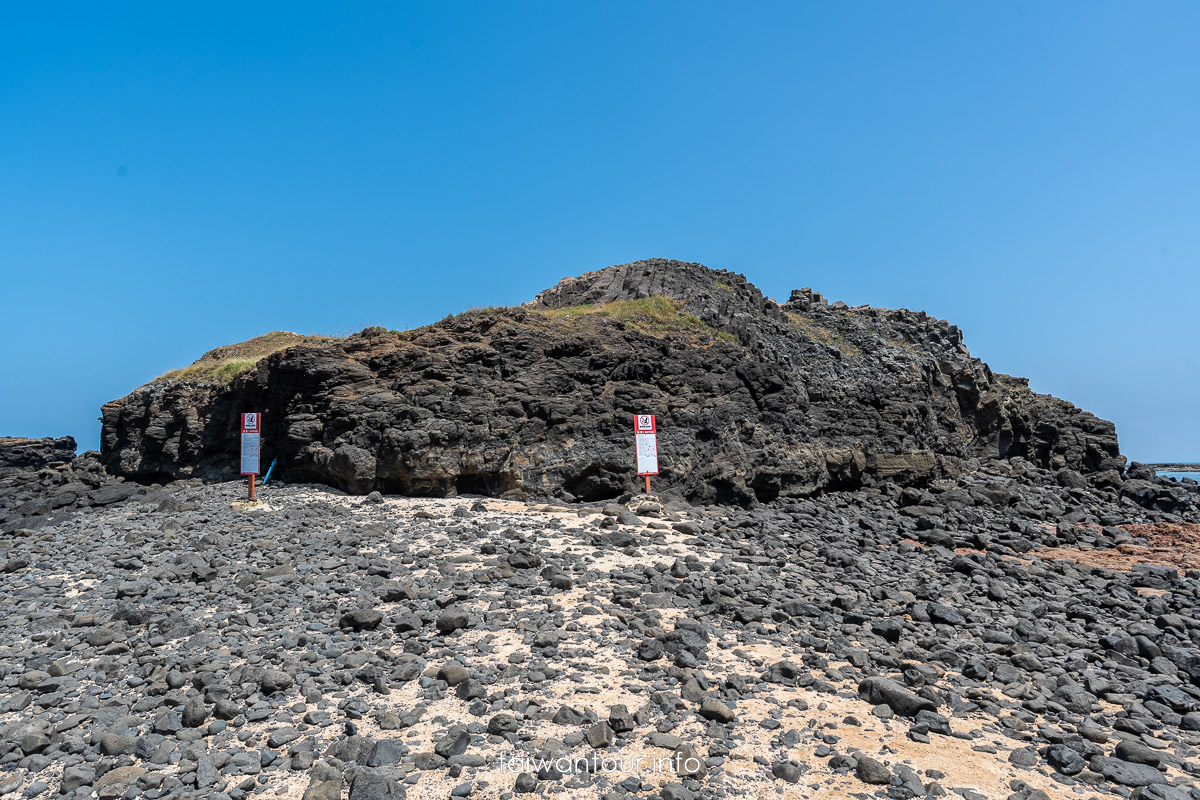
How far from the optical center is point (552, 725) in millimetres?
6148

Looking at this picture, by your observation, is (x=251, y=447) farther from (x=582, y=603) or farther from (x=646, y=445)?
(x=582, y=603)

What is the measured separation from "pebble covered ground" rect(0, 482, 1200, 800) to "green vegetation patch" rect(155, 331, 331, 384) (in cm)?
1389

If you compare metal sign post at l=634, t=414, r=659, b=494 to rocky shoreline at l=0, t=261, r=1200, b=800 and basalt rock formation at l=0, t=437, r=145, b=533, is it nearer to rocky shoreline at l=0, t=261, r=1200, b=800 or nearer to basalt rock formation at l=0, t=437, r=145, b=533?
rocky shoreline at l=0, t=261, r=1200, b=800

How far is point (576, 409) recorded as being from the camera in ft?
60.6

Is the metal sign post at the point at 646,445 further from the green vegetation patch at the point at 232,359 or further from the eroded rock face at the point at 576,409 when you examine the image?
the green vegetation patch at the point at 232,359

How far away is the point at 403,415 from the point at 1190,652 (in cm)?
1626

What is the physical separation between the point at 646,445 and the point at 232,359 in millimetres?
21859

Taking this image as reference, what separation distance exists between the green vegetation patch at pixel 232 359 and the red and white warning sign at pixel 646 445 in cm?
1258

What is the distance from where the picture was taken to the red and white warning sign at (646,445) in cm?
1633

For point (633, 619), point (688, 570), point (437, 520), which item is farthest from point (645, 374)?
point (633, 619)

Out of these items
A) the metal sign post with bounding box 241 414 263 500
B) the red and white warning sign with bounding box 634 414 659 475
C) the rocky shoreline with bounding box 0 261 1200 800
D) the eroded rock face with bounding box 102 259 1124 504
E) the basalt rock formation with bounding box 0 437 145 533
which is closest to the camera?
the rocky shoreline with bounding box 0 261 1200 800

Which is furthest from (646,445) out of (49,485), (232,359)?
(49,485)

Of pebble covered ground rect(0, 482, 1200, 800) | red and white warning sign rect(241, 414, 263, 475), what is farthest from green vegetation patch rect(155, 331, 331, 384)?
pebble covered ground rect(0, 482, 1200, 800)

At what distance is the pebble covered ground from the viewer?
18.3 feet
